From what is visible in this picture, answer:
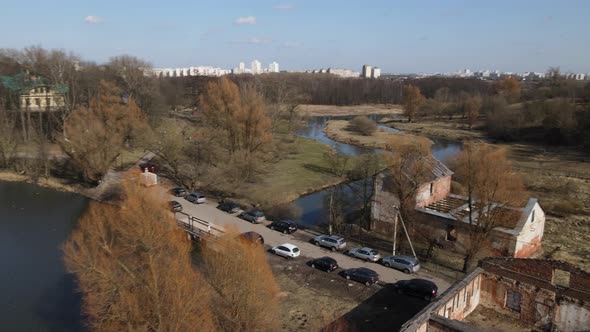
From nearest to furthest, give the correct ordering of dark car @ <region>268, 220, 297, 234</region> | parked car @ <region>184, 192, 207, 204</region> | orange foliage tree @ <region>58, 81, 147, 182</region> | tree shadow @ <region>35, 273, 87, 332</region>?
tree shadow @ <region>35, 273, 87, 332</region> → dark car @ <region>268, 220, 297, 234</region> → parked car @ <region>184, 192, 207, 204</region> → orange foliage tree @ <region>58, 81, 147, 182</region>

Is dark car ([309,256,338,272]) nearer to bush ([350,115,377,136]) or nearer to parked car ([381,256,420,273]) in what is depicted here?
parked car ([381,256,420,273])

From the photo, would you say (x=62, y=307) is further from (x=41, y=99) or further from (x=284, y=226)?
(x=41, y=99)

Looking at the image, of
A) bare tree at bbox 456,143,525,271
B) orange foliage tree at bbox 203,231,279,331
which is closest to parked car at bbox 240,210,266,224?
bare tree at bbox 456,143,525,271

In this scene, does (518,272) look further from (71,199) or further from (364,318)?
(71,199)

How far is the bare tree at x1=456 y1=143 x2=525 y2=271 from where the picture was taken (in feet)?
72.8

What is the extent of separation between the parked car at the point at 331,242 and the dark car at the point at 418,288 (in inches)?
215

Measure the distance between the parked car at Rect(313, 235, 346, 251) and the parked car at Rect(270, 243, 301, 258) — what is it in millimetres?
1701

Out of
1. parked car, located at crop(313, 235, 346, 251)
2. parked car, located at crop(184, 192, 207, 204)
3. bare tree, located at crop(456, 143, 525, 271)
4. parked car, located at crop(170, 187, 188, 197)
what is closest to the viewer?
bare tree, located at crop(456, 143, 525, 271)

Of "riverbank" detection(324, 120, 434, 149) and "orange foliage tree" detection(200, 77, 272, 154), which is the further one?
"riverbank" detection(324, 120, 434, 149)

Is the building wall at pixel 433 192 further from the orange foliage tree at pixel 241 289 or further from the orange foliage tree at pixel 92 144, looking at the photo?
the orange foliage tree at pixel 92 144

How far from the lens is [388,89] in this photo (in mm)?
149875

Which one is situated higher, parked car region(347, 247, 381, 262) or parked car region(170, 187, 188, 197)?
parked car region(170, 187, 188, 197)

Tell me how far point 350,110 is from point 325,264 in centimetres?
10518

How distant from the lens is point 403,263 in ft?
75.8
